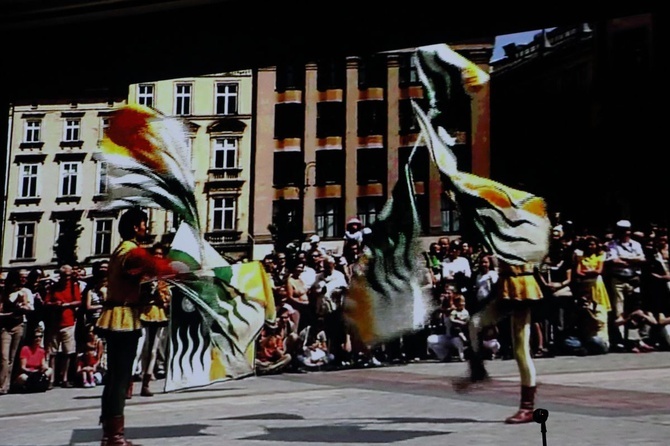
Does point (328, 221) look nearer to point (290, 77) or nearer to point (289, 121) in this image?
point (289, 121)

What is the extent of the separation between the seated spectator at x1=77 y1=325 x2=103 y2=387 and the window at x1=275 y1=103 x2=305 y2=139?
67 centimetres

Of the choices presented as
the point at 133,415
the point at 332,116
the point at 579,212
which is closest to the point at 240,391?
the point at 133,415

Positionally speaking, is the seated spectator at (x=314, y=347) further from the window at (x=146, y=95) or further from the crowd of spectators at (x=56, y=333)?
the window at (x=146, y=95)

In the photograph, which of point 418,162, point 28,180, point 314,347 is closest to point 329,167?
point 418,162

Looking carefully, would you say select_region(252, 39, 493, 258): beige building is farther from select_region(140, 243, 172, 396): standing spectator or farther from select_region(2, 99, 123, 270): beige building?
select_region(2, 99, 123, 270): beige building

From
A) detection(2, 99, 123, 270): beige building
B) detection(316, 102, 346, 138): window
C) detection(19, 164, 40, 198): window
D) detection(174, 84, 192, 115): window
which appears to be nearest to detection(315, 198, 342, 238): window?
detection(316, 102, 346, 138): window

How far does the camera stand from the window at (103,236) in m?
2.00

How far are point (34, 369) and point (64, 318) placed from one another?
6.1 inches

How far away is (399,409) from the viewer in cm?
182

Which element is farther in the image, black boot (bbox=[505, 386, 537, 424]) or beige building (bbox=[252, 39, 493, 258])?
beige building (bbox=[252, 39, 493, 258])

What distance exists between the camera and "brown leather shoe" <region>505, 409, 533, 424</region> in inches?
69.7

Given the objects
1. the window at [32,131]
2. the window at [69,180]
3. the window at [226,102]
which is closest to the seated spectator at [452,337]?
the window at [226,102]

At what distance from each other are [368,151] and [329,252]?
0.26 metres

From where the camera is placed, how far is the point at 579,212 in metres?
1.86
